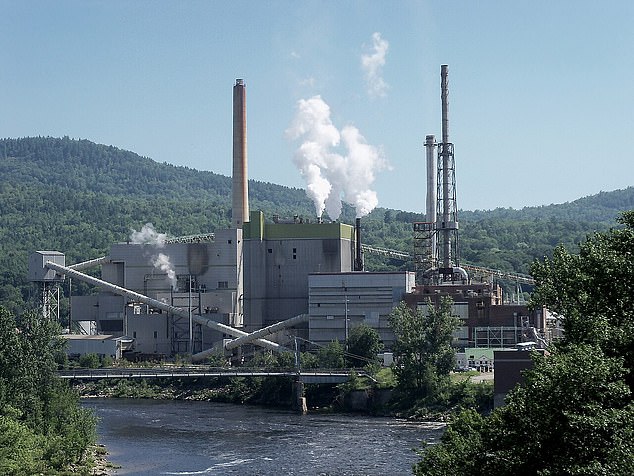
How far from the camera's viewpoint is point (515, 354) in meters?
74.4

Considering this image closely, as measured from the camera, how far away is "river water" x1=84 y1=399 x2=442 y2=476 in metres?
61.1

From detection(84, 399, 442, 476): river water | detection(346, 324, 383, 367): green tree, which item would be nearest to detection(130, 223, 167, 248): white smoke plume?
detection(346, 324, 383, 367): green tree

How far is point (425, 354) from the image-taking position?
9119 cm

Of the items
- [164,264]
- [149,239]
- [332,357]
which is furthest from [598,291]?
[149,239]

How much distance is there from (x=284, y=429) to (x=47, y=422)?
63.1 ft

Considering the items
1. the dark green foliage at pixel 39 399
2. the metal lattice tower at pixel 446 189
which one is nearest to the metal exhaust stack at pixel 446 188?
the metal lattice tower at pixel 446 189

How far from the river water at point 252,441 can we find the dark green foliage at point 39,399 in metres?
2.95

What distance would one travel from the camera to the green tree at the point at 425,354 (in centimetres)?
8881

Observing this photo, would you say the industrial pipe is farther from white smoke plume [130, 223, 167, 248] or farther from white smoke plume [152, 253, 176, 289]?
white smoke plume [152, 253, 176, 289]

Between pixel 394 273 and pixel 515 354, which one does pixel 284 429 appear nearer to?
pixel 515 354

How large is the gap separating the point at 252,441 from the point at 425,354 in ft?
75.2

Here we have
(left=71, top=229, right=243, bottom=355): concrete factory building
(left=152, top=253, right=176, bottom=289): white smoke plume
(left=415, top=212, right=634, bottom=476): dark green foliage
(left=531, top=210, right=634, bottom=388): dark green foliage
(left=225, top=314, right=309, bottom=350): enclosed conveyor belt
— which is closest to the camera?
(left=415, top=212, right=634, bottom=476): dark green foliage

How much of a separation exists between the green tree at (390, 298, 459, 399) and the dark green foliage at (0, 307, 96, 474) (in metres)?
29.6

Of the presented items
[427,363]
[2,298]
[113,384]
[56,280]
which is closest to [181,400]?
[113,384]
